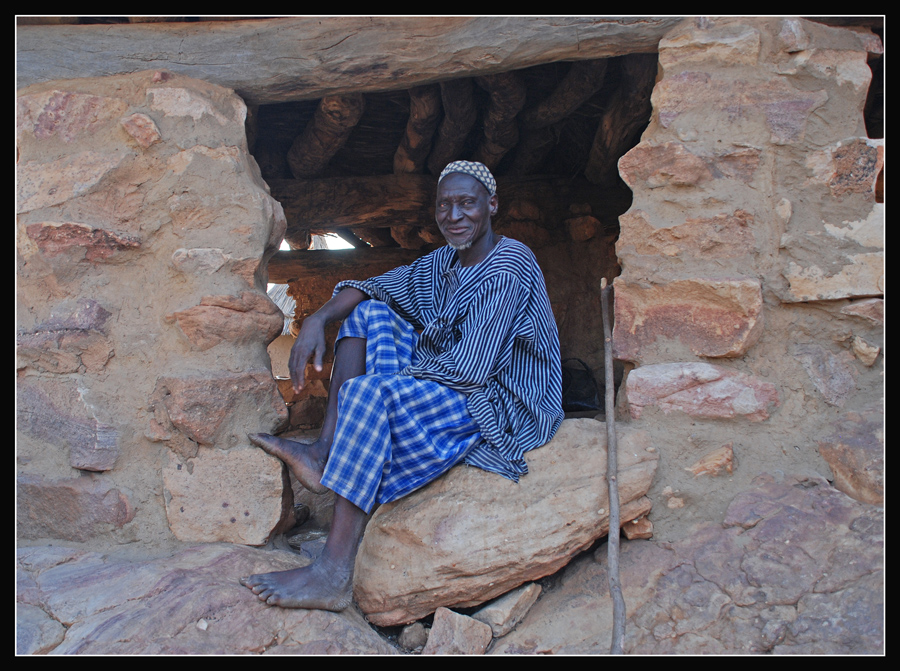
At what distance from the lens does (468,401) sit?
2.13m

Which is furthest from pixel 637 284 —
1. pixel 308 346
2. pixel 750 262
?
pixel 308 346

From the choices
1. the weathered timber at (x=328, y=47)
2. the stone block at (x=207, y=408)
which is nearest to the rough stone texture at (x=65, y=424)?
the stone block at (x=207, y=408)

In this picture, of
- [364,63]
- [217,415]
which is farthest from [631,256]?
[217,415]

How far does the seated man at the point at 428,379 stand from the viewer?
6.40 ft

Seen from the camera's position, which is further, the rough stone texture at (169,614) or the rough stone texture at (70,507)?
the rough stone texture at (70,507)

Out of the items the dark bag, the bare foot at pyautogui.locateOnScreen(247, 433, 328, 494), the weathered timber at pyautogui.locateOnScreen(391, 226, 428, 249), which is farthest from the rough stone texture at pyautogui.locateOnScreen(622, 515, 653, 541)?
the weathered timber at pyautogui.locateOnScreen(391, 226, 428, 249)

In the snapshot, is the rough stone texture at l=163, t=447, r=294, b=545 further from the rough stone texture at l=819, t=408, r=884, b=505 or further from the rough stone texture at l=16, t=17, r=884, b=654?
the rough stone texture at l=819, t=408, r=884, b=505

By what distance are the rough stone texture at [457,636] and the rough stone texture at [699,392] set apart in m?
0.81

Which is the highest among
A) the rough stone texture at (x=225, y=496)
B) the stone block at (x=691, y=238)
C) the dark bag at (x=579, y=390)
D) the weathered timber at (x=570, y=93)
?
the weathered timber at (x=570, y=93)

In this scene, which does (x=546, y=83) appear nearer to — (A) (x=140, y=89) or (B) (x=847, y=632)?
(A) (x=140, y=89)

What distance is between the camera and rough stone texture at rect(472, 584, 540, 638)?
1932 millimetres

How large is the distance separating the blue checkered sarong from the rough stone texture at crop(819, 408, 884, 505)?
1.05 metres

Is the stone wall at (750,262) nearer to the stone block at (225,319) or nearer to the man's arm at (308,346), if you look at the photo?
the man's arm at (308,346)

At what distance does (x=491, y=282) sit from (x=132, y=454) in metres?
1.28
